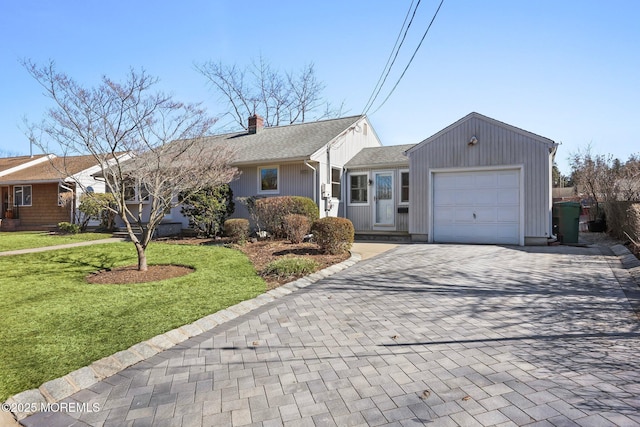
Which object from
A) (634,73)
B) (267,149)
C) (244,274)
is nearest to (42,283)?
(244,274)

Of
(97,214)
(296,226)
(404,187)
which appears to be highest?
(404,187)

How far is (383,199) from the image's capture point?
1391 centimetres

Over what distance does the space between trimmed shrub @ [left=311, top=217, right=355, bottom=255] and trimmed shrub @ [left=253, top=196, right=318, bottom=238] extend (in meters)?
2.31

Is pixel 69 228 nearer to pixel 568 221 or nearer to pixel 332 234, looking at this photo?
pixel 332 234

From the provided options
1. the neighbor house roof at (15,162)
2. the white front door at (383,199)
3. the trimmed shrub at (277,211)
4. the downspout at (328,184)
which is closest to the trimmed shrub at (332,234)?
the trimmed shrub at (277,211)

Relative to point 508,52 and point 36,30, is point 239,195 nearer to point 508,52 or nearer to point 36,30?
point 36,30

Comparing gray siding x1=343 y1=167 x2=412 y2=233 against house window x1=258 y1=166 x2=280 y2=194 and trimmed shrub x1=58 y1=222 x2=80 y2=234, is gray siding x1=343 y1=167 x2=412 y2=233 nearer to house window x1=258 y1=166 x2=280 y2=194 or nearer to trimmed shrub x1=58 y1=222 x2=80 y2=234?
house window x1=258 y1=166 x2=280 y2=194

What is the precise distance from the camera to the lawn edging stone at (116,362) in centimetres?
280

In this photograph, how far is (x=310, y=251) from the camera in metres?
9.51

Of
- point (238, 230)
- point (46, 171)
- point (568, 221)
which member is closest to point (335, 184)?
point (238, 230)

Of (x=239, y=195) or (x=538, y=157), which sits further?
(x=239, y=195)

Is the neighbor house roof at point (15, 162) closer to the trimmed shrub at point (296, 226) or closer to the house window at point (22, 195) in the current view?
the house window at point (22, 195)

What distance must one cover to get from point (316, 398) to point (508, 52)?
361 inches

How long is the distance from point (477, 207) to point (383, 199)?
12.0 feet
